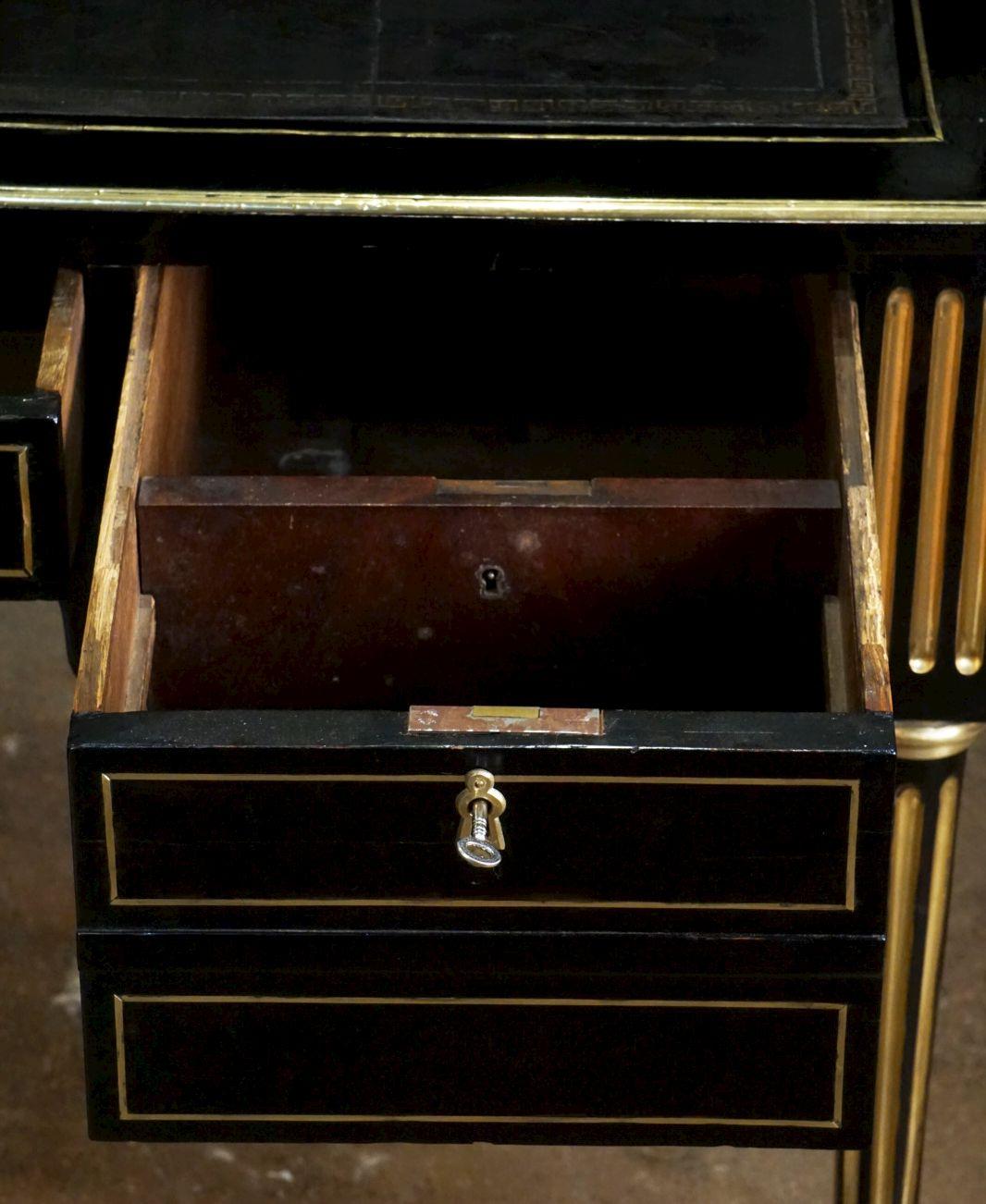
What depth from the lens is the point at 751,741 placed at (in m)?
0.85

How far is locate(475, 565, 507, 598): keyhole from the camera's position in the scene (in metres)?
1.09

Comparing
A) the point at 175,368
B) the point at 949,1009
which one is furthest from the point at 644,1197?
the point at 175,368

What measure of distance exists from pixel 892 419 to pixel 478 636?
0.24m

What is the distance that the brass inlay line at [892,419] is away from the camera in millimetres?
1105

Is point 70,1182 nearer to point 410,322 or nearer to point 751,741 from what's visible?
point 410,322

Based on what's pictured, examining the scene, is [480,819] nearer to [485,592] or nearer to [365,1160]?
[485,592]

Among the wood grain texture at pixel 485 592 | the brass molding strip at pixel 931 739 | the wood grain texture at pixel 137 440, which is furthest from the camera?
the brass molding strip at pixel 931 739

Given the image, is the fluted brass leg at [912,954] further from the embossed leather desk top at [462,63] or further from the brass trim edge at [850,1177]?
the embossed leather desk top at [462,63]

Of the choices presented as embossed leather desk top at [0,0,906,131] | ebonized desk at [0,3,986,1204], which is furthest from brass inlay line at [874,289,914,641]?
embossed leather desk top at [0,0,906,131]

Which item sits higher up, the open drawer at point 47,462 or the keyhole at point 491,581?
the open drawer at point 47,462

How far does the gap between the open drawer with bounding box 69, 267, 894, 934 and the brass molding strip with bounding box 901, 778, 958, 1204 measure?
0.21 meters

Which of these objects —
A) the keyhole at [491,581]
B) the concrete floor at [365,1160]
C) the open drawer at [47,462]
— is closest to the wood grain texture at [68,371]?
the open drawer at [47,462]

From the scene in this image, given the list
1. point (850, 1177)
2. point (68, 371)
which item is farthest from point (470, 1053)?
point (850, 1177)

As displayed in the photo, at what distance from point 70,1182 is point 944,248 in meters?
0.89
